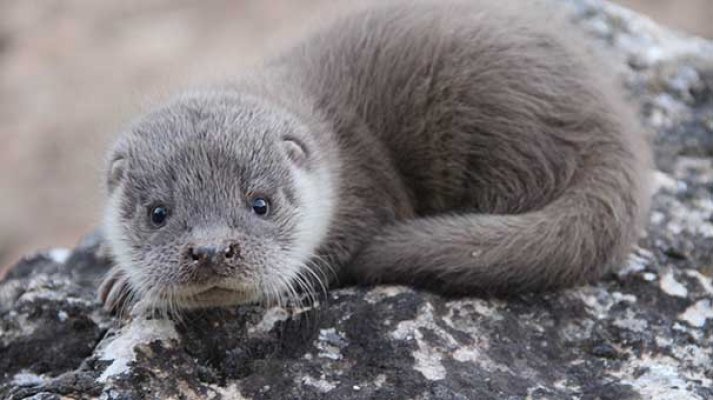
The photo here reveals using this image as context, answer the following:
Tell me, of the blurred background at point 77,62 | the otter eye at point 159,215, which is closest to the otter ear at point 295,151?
the otter eye at point 159,215

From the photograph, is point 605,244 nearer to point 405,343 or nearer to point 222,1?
point 405,343

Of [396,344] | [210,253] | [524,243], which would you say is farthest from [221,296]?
[524,243]

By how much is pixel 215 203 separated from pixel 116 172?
0.50m

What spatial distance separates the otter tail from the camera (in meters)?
3.97

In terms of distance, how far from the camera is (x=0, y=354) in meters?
3.90

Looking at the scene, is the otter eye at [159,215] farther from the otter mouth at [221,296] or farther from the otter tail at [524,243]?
the otter tail at [524,243]

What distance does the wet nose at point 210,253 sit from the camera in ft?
11.9

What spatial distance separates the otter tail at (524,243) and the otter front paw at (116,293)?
28.5 inches

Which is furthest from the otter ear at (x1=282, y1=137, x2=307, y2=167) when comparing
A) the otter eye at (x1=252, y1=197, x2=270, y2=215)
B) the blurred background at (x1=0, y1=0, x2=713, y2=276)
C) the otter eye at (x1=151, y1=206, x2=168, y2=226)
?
the blurred background at (x1=0, y1=0, x2=713, y2=276)

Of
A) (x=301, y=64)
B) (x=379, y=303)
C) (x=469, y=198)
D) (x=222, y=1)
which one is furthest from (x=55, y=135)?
(x=379, y=303)

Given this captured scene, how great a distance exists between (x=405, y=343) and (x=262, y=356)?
404 millimetres

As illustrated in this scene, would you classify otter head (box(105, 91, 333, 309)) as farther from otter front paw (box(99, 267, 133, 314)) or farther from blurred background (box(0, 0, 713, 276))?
blurred background (box(0, 0, 713, 276))

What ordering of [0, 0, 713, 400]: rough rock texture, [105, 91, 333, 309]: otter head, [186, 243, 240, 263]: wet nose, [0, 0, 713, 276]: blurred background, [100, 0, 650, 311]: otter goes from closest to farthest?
[0, 0, 713, 400]: rough rock texture → [186, 243, 240, 263]: wet nose → [105, 91, 333, 309]: otter head → [100, 0, 650, 311]: otter → [0, 0, 713, 276]: blurred background

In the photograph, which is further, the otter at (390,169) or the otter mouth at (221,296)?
the otter at (390,169)
